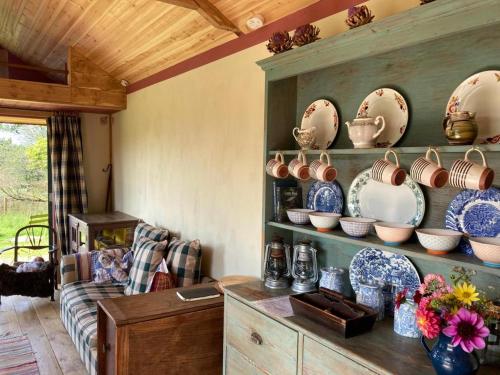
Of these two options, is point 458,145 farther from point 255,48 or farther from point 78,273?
point 78,273

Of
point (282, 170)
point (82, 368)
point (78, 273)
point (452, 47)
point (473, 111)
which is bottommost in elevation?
point (82, 368)

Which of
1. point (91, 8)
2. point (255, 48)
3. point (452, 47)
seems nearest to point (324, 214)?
point (452, 47)

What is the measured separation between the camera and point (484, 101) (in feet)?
4.60

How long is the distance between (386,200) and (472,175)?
530mm

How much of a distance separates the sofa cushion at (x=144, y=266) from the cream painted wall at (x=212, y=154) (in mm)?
320

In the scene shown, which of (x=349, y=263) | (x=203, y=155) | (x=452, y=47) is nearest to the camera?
(x=452, y=47)

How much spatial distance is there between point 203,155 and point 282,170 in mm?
1298

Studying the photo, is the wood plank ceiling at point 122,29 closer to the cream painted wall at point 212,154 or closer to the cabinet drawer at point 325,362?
the cream painted wall at point 212,154

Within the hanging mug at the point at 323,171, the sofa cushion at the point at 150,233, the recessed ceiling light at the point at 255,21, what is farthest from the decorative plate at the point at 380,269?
the sofa cushion at the point at 150,233

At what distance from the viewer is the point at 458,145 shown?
4.39 feet

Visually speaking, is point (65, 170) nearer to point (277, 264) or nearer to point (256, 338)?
point (277, 264)

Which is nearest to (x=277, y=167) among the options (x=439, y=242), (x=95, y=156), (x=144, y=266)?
(x=439, y=242)

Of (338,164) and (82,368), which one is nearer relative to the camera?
(338,164)

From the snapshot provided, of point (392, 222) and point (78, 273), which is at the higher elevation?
point (392, 222)
